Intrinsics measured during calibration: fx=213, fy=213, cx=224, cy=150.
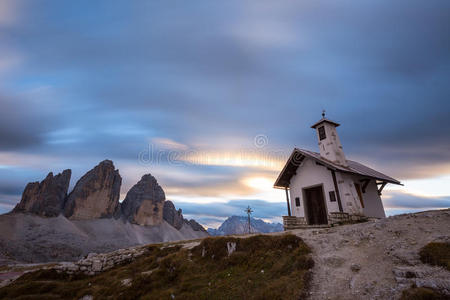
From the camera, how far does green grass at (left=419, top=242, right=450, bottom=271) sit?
686cm

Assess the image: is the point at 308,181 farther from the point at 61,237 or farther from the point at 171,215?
the point at 171,215

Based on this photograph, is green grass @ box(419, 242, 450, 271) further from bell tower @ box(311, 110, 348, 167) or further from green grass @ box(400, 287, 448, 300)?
bell tower @ box(311, 110, 348, 167)

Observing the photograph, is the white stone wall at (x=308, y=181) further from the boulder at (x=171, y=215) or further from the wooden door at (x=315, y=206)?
the boulder at (x=171, y=215)

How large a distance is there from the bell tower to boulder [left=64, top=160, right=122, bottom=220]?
14058 centimetres

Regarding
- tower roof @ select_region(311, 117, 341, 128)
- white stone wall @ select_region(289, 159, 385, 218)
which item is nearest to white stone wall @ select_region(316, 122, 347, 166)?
tower roof @ select_region(311, 117, 341, 128)

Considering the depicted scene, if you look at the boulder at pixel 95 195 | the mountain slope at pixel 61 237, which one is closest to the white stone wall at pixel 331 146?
the mountain slope at pixel 61 237

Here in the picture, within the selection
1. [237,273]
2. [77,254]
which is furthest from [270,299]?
[77,254]

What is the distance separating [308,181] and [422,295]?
16.8m

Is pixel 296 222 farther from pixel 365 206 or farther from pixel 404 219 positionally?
pixel 404 219

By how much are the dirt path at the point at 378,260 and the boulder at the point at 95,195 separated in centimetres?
14644

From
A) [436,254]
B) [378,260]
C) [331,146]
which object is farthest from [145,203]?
[436,254]

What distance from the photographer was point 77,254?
95.8 meters

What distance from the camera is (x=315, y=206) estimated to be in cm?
2128

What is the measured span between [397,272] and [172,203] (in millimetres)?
186193
